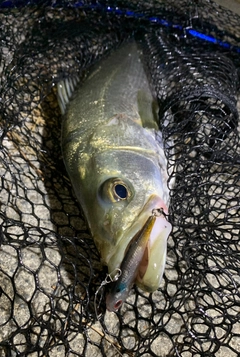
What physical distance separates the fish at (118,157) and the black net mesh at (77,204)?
0.30 ft

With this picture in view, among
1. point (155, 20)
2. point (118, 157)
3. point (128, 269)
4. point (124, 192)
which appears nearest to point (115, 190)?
point (124, 192)

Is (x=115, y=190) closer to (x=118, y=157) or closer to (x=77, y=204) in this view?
(x=118, y=157)

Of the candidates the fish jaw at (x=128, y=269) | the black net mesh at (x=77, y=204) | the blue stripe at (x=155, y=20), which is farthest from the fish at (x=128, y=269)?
the blue stripe at (x=155, y=20)

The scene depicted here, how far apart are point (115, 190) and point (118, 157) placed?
179 millimetres

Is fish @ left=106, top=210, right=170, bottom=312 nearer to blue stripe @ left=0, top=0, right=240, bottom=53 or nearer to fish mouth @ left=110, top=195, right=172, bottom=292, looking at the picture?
fish mouth @ left=110, top=195, right=172, bottom=292

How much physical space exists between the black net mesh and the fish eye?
0.21 metres

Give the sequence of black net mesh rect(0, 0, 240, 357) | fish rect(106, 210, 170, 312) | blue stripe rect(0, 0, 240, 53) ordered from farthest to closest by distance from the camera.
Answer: blue stripe rect(0, 0, 240, 53) → black net mesh rect(0, 0, 240, 357) → fish rect(106, 210, 170, 312)

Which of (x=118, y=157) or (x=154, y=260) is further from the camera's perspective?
(x=118, y=157)

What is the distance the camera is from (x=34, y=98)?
7.12 ft

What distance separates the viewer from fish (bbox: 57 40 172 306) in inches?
55.7

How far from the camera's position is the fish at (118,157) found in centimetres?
141

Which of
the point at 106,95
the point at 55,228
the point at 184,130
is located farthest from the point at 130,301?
the point at 106,95

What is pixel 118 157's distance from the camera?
165 cm

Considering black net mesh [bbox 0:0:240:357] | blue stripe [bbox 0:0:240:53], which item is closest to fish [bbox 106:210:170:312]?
black net mesh [bbox 0:0:240:357]
